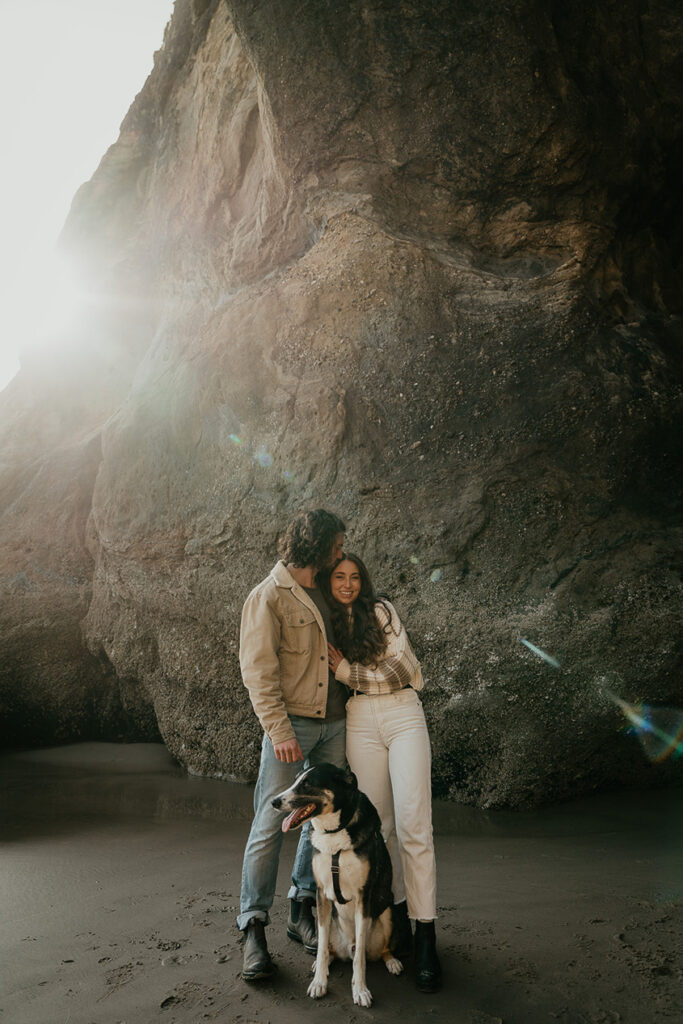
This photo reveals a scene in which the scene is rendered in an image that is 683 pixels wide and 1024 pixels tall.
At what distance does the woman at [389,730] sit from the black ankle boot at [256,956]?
1.97 ft

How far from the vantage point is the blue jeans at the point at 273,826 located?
346cm

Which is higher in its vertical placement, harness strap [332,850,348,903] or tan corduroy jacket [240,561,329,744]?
tan corduroy jacket [240,561,329,744]

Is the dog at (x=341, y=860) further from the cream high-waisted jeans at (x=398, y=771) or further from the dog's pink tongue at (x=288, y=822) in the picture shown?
the cream high-waisted jeans at (x=398, y=771)

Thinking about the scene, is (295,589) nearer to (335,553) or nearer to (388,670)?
(335,553)

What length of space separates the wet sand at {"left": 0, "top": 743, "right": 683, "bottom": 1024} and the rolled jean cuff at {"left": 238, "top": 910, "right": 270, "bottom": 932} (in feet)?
0.56

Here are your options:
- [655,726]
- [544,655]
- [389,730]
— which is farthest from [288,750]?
[655,726]

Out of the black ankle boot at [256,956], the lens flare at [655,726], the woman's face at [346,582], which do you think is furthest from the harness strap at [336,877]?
the lens flare at [655,726]

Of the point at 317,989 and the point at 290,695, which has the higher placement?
the point at 290,695

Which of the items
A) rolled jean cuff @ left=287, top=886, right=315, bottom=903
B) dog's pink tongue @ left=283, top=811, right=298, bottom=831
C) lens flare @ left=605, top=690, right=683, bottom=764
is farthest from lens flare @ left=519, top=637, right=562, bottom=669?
dog's pink tongue @ left=283, top=811, right=298, bottom=831

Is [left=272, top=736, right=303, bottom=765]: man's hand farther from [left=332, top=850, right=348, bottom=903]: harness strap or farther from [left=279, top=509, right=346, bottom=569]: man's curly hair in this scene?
[left=279, top=509, right=346, bottom=569]: man's curly hair

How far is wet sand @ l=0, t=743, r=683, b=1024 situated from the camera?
2992 millimetres

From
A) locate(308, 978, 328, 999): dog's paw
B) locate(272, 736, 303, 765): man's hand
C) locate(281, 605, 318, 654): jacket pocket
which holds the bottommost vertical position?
locate(308, 978, 328, 999): dog's paw

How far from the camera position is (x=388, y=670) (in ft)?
11.7

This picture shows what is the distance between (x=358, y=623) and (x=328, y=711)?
0.48 m
